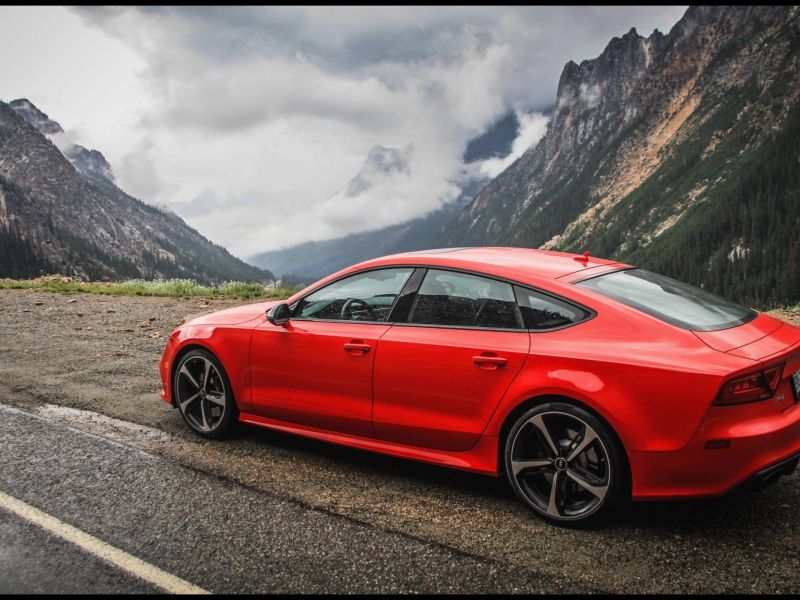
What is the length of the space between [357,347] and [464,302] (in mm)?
784

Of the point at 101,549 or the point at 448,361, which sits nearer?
the point at 101,549

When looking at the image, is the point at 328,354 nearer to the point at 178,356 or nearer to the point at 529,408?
the point at 529,408

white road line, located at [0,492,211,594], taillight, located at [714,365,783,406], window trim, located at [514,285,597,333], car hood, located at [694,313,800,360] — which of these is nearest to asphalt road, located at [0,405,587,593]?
white road line, located at [0,492,211,594]

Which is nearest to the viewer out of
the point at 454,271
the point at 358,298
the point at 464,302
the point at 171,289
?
the point at 464,302

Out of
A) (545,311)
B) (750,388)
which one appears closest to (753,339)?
(750,388)

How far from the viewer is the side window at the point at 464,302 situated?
12.5 feet

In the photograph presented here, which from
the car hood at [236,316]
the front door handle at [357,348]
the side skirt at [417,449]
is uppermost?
the car hood at [236,316]

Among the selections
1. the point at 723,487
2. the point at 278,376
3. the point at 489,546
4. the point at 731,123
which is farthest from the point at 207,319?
the point at 731,123

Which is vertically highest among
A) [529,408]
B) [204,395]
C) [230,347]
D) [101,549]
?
[230,347]

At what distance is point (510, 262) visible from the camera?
4.11 metres

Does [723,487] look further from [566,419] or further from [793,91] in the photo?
[793,91]

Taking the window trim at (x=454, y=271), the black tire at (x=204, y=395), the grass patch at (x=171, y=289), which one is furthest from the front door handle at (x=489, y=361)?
the grass patch at (x=171, y=289)

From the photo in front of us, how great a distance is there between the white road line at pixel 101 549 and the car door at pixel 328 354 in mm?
1546

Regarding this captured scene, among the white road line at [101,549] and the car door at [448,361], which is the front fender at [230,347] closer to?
the car door at [448,361]
